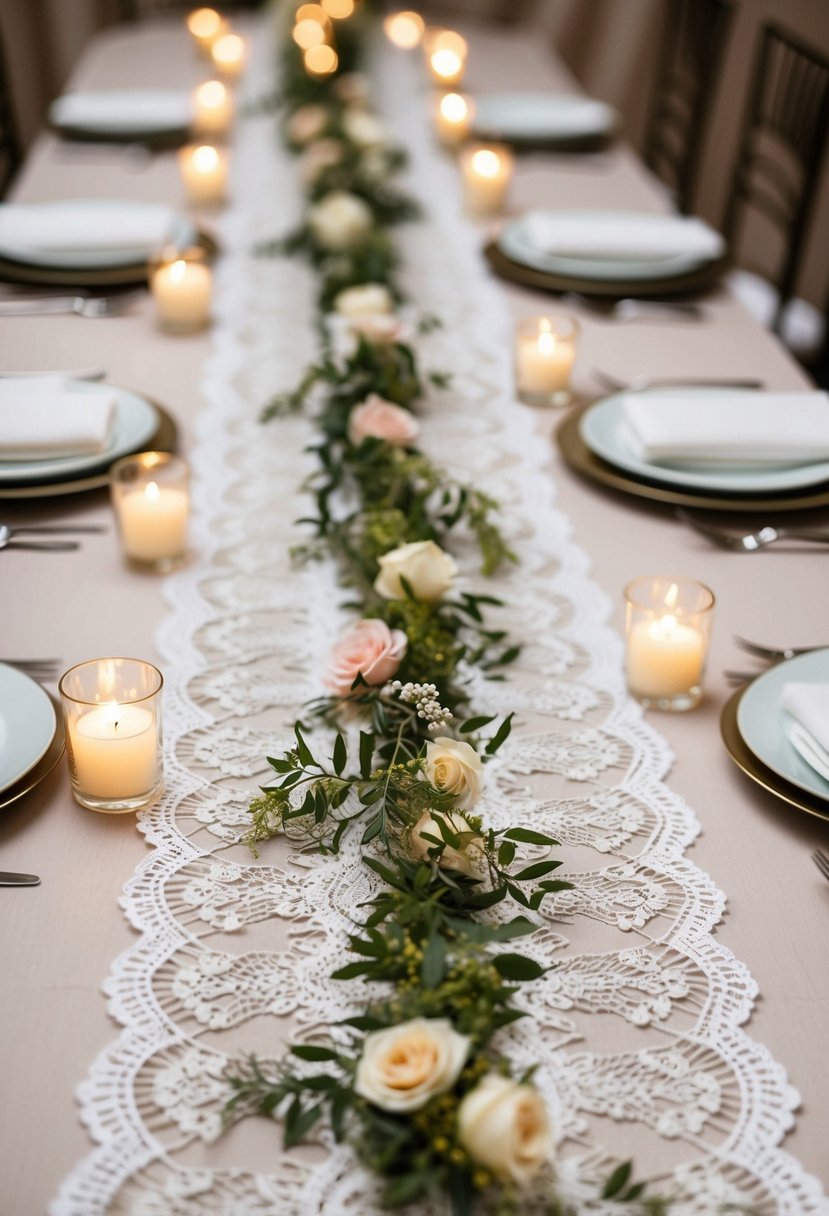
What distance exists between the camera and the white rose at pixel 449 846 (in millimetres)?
928

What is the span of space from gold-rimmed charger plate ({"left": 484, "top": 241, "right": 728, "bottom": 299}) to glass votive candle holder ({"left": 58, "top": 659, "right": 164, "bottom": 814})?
1.36 m

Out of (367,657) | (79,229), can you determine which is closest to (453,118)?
(79,229)

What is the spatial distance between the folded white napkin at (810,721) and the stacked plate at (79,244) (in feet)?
4.71

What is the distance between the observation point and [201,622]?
1312 millimetres

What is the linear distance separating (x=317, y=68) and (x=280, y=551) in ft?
7.38

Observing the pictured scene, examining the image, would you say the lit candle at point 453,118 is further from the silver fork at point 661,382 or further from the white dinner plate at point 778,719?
the white dinner plate at point 778,719

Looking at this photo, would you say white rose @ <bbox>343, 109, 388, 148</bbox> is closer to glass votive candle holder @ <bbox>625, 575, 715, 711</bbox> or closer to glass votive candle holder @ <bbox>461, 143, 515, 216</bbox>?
glass votive candle holder @ <bbox>461, 143, 515, 216</bbox>

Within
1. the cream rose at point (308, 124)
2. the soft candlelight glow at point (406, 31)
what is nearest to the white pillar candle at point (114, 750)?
the cream rose at point (308, 124)

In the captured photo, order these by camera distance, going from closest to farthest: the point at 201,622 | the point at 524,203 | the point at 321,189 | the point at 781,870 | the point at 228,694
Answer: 1. the point at 781,870
2. the point at 228,694
3. the point at 201,622
4. the point at 321,189
5. the point at 524,203

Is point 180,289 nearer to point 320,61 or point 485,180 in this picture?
point 485,180

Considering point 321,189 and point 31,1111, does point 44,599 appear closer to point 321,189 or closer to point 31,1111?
point 31,1111

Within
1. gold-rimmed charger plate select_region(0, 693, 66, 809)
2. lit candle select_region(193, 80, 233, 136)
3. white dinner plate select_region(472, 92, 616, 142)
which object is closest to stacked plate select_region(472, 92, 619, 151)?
white dinner plate select_region(472, 92, 616, 142)

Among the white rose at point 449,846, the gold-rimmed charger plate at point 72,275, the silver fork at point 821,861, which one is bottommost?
the gold-rimmed charger plate at point 72,275

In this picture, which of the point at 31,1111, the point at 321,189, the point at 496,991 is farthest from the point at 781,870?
the point at 321,189
